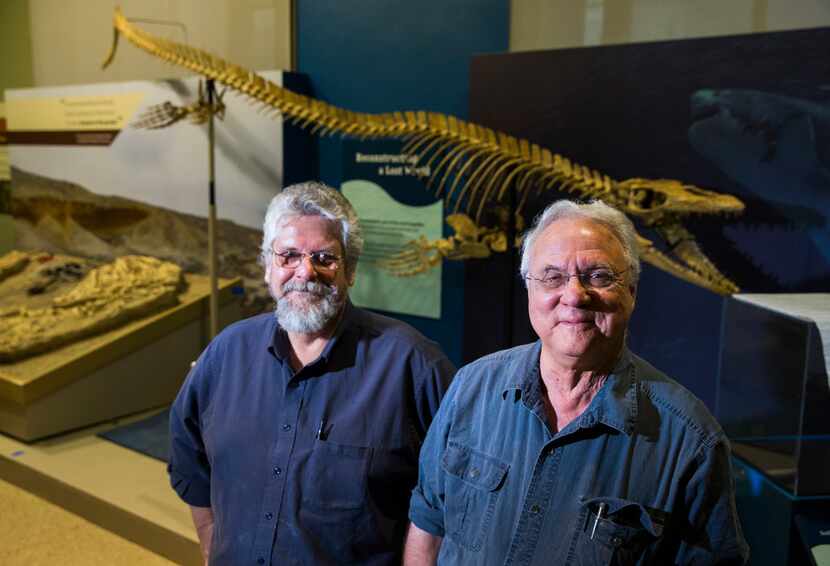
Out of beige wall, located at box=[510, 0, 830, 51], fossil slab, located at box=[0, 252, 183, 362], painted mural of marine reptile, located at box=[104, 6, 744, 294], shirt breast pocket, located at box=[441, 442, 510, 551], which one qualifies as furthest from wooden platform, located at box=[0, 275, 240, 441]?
shirt breast pocket, located at box=[441, 442, 510, 551]

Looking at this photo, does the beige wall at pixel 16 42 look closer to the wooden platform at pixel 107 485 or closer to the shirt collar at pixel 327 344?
the wooden platform at pixel 107 485

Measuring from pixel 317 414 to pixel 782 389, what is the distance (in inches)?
70.0

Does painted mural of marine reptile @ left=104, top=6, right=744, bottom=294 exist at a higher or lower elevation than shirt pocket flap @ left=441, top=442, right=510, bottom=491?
higher

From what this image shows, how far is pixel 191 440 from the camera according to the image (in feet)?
6.91

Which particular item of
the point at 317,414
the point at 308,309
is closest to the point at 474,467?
the point at 317,414

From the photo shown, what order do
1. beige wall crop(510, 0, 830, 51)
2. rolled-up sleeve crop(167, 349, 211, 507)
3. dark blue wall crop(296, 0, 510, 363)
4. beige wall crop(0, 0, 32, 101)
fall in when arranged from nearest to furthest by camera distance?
rolled-up sleeve crop(167, 349, 211, 507)
beige wall crop(510, 0, 830, 51)
dark blue wall crop(296, 0, 510, 363)
beige wall crop(0, 0, 32, 101)

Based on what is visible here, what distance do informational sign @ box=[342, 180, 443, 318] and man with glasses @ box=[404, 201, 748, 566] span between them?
123 inches

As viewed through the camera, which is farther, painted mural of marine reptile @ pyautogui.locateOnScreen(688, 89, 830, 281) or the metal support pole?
the metal support pole

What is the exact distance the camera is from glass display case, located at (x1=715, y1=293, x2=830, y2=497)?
7.80 ft

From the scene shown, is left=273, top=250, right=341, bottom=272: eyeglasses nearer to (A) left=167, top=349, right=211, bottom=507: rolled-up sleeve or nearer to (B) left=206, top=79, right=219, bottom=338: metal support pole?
(A) left=167, top=349, right=211, bottom=507: rolled-up sleeve

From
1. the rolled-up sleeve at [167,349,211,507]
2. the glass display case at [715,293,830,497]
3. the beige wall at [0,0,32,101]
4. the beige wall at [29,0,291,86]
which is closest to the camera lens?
the rolled-up sleeve at [167,349,211,507]

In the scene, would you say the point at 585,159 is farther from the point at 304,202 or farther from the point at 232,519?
the point at 232,519

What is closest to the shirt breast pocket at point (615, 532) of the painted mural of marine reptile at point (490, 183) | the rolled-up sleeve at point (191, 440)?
the rolled-up sleeve at point (191, 440)

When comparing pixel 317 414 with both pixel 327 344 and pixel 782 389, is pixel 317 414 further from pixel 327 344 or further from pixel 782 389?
pixel 782 389
